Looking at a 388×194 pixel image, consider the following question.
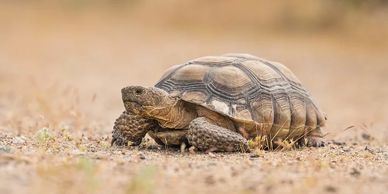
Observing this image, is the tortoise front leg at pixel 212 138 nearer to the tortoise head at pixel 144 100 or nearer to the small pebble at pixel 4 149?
the tortoise head at pixel 144 100

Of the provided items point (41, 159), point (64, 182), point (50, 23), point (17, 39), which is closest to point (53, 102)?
point (41, 159)

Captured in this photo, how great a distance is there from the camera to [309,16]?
25312mm

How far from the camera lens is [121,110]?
36.4 feet

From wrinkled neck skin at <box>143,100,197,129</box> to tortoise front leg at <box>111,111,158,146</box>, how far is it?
130 millimetres

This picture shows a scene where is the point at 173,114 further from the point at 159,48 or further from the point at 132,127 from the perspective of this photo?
the point at 159,48

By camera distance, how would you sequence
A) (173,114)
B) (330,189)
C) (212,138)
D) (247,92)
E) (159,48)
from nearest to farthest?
(330,189) → (212,138) → (173,114) → (247,92) → (159,48)

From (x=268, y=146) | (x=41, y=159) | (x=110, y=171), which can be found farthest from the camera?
(x=268, y=146)

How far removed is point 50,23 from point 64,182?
2452cm

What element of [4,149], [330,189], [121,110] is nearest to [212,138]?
[4,149]

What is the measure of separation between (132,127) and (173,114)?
0.39 meters

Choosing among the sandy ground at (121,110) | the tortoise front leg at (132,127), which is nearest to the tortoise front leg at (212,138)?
the sandy ground at (121,110)

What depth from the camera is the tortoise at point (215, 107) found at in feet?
17.5

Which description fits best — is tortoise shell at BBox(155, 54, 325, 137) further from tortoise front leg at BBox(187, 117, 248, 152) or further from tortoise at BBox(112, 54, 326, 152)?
tortoise front leg at BBox(187, 117, 248, 152)

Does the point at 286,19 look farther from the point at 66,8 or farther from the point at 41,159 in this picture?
the point at 41,159
